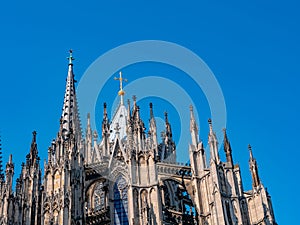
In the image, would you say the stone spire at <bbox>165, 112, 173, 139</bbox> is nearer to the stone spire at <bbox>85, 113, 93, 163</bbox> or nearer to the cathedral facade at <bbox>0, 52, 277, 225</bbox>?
the cathedral facade at <bbox>0, 52, 277, 225</bbox>

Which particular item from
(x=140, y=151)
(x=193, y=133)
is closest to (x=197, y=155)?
(x=193, y=133)

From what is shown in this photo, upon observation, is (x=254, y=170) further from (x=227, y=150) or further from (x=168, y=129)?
(x=168, y=129)

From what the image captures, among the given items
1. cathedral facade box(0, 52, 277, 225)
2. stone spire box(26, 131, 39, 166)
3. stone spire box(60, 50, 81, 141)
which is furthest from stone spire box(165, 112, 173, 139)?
stone spire box(26, 131, 39, 166)

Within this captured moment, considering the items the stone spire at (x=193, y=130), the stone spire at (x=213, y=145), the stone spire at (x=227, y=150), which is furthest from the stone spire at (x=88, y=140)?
the stone spire at (x=227, y=150)

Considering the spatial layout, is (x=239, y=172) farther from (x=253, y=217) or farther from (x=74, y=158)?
(x=74, y=158)

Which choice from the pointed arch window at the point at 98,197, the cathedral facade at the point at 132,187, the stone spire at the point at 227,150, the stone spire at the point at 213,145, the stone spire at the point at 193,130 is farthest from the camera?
the pointed arch window at the point at 98,197

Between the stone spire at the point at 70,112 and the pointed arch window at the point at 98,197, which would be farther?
the pointed arch window at the point at 98,197

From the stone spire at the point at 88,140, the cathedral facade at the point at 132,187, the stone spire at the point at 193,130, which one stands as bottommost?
the cathedral facade at the point at 132,187

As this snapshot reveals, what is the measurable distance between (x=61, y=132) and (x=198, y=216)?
41.1 ft

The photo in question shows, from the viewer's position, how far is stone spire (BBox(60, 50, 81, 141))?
40.1 meters

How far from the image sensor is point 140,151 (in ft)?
130

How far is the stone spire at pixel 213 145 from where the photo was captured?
4087cm

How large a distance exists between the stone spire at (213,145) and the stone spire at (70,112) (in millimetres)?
11402

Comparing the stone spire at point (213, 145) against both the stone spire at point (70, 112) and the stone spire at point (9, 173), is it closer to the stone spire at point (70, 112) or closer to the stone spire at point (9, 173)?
the stone spire at point (70, 112)
